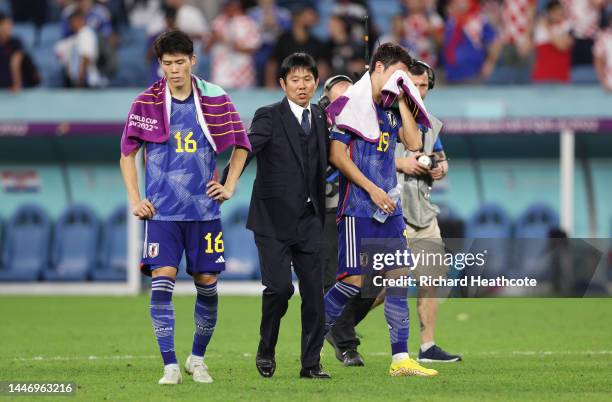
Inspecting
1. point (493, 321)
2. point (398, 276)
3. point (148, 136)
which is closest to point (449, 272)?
point (398, 276)

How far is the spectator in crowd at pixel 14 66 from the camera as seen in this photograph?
20.2 metres

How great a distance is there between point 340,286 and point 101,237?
1178 cm

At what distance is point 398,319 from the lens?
9.10 m

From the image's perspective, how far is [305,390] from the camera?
8398 mm

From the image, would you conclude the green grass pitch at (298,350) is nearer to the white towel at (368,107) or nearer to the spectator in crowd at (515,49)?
the white towel at (368,107)

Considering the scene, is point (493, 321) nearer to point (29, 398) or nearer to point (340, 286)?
point (340, 286)

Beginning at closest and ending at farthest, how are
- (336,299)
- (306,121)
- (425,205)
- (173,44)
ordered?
(173,44) < (306,121) < (336,299) < (425,205)

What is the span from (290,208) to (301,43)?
1066 centimetres

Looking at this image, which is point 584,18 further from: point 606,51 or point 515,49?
point 515,49

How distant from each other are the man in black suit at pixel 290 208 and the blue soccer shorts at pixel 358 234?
0.18 metres

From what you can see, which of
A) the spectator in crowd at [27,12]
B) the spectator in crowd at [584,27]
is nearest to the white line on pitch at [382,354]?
the spectator in crowd at [584,27]

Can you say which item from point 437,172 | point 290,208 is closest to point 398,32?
point 437,172

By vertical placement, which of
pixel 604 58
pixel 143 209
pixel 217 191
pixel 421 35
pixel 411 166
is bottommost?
pixel 143 209

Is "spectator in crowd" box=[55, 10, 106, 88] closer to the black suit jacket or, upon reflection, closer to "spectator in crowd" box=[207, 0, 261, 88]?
"spectator in crowd" box=[207, 0, 261, 88]
